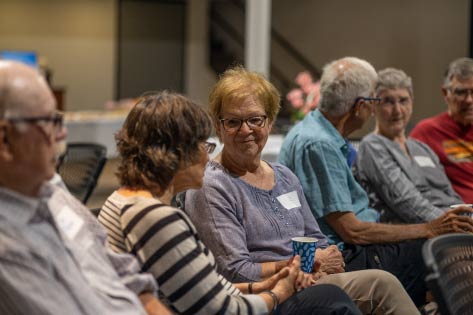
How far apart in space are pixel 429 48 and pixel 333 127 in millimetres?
7776

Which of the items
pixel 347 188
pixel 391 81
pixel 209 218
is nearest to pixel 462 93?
pixel 391 81

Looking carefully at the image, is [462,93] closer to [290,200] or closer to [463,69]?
[463,69]

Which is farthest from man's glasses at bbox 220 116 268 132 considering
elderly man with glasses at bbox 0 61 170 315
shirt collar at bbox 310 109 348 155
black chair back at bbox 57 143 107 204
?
black chair back at bbox 57 143 107 204

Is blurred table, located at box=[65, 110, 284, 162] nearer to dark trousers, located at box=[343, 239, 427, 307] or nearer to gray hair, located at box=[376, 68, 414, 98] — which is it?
gray hair, located at box=[376, 68, 414, 98]

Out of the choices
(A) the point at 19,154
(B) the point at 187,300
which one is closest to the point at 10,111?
(A) the point at 19,154

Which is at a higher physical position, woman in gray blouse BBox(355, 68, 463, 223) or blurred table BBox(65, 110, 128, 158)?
woman in gray blouse BBox(355, 68, 463, 223)

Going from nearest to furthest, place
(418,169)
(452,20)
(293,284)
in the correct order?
(293,284), (418,169), (452,20)

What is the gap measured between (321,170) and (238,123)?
1.66 feet

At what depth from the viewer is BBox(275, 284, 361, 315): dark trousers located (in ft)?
7.77

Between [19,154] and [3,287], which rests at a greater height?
[19,154]

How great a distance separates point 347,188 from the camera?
10.5ft

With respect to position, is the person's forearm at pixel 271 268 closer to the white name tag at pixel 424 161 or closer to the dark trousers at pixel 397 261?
the dark trousers at pixel 397 261

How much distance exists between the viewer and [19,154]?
1.62 metres

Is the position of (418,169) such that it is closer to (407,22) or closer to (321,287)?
(321,287)
